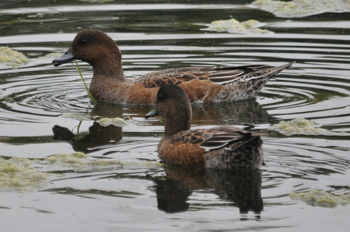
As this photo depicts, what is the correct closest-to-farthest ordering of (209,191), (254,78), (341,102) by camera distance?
(209,191) → (341,102) → (254,78)

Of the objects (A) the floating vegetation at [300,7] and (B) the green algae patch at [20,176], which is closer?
(B) the green algae patch at [20,176]

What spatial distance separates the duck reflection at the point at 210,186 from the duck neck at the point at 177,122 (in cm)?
67

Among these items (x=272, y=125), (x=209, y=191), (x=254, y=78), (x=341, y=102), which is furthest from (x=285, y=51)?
(x=209, y=191)

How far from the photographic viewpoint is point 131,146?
8633mm

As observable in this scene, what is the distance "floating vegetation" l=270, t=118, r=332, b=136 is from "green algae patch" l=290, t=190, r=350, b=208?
6.75ft

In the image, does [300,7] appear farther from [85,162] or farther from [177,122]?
[85,162]

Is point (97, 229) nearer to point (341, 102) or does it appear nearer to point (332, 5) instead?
point (341, 102)

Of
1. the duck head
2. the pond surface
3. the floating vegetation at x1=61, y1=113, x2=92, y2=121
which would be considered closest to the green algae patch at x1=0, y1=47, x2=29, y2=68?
the pond surface

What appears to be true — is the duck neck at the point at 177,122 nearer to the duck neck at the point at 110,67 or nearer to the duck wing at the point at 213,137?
Result: the duck wing at the point at 213,137

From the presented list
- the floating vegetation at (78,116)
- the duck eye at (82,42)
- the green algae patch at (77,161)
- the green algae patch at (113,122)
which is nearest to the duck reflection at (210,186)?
the green algae patch at (77,161)

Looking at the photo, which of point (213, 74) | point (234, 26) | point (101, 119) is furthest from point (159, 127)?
point (234, 26)

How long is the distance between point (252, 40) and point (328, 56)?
5.19 ft

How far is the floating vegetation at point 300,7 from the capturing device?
15.8 meters

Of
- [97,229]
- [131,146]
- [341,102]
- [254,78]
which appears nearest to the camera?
[97,229]
